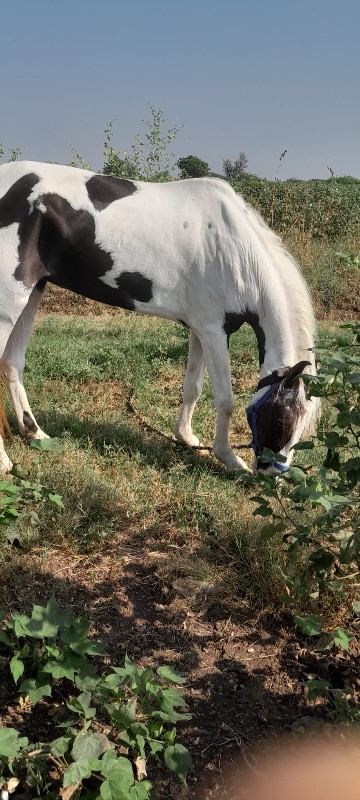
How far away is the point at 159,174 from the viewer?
11.1m

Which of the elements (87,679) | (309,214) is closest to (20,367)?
(87,679)

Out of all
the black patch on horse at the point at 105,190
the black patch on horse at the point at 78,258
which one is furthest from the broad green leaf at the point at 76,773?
the black patch on horse at the point at 105,190

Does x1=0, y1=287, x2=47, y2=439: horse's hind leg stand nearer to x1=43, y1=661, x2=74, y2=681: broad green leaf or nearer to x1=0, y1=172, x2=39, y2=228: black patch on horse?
x1=0, y1=172, x2=39, y2=228: black patch on horse

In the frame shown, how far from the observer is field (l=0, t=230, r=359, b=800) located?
7.01ft

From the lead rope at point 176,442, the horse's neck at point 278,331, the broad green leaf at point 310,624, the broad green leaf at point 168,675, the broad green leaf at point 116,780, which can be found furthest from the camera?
the lead rope at point 176,442

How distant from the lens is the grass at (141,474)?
2812 millimetres

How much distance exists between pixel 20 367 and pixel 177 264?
1.28 m

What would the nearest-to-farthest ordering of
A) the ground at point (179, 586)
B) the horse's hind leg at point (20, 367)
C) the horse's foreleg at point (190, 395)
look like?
1. the ground at point (179, 586)
2. the horse's hind leg at point (20, 367)
3. the horse's foreleg at point (190, 395)

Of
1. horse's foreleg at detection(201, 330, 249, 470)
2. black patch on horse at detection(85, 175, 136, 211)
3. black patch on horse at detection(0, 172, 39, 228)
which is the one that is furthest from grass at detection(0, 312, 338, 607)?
black patch on horse at detection(85, 175, 136, 211)

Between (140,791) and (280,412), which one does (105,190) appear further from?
(140,791)

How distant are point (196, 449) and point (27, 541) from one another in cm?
171

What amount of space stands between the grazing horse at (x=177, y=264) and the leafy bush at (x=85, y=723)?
1.77 m

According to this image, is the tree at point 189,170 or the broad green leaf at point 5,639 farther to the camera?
the tree at point 189,170

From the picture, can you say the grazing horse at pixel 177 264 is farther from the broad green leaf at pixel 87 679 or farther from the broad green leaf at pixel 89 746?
the broad green leaf at pixel 89 746
